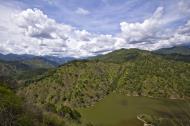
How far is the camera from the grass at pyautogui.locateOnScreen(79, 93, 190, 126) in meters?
81.1

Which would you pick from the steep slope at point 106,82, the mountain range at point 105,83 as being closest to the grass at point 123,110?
the mountain range at point 105,83

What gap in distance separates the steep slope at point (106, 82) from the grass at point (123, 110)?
9.03 meters

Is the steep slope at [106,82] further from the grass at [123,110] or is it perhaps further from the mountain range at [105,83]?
the grass at [123,110]

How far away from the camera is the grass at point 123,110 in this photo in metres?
81.1

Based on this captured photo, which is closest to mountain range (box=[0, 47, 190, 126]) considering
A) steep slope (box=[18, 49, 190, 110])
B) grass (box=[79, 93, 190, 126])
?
steep slope (box=[18, 49, 190, 110])

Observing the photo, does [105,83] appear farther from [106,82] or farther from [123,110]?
[123,110]

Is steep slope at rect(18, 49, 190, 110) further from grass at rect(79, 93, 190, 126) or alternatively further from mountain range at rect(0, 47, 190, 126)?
grass at rect(79, 93, 190, 126)

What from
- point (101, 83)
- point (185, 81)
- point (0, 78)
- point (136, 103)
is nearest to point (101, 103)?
point (136, 103)

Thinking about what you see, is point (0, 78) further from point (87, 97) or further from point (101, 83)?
point (101, 83)

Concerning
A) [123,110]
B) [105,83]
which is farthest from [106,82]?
[123,110]

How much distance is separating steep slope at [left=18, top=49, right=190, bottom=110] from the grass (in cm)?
903

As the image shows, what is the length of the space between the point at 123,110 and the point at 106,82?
53.1 meters

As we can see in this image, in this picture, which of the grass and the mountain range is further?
the mountain range

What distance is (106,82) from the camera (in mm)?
156625
